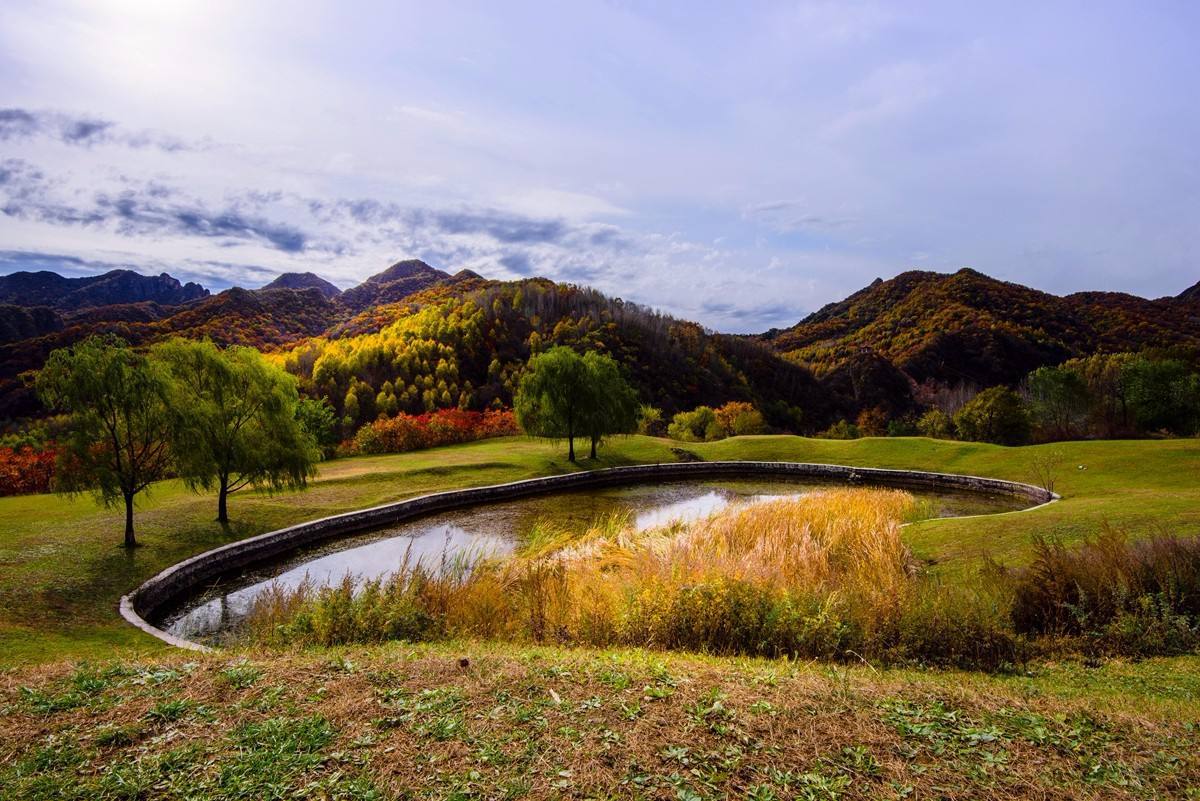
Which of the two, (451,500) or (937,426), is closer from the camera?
(451,500)

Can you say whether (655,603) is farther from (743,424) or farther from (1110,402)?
(1110,402)

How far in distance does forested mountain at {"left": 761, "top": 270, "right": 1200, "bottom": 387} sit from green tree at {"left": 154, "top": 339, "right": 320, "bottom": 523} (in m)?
104

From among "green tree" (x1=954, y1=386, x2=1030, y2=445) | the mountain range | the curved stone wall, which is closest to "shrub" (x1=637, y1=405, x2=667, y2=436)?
the curved stone wall

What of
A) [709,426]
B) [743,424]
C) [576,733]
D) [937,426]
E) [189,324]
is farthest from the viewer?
[189,324]

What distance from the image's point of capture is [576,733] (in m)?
4.97

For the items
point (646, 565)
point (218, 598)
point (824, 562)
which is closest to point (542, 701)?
point (646, 565)

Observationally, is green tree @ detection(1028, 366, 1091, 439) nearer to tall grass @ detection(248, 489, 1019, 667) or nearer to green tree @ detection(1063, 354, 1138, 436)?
green tree @ detection(1063, 354, 1138, 436)

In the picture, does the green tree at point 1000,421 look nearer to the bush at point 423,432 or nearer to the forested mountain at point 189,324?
the bush at point 423,432

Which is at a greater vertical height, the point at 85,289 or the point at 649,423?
the point at 85,289

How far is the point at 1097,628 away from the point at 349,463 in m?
37.6

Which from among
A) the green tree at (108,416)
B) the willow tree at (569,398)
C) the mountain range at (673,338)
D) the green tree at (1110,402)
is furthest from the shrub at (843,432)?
the green tree at (108,416)

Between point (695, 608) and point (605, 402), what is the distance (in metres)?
30.9

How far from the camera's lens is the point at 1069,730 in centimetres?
503

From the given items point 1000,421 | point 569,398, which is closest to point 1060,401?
point 1000,421
